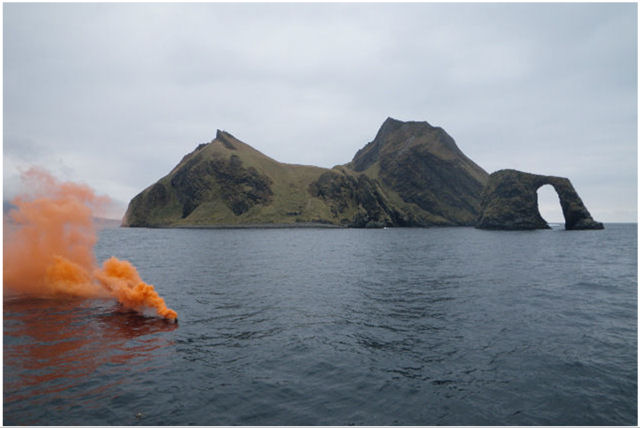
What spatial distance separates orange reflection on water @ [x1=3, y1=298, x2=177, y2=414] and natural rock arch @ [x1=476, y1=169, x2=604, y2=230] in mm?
193310

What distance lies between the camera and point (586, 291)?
3061cm

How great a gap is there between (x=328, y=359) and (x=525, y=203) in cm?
19583

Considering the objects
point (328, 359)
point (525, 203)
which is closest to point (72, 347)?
point (328, 359)

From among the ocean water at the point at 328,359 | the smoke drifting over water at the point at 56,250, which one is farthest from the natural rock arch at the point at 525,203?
the smoke drifting over water at the point at 56,250

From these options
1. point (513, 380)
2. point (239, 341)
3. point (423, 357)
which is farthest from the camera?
point (239, 341)

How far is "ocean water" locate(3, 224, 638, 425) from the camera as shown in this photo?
11828mm

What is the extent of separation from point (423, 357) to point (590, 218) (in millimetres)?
197299

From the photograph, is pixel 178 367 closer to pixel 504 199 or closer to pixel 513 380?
pixel 513 380

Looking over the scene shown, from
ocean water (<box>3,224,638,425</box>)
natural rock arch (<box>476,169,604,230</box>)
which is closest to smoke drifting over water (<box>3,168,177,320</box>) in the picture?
ocean water (<box>3,224,638,425</box>)

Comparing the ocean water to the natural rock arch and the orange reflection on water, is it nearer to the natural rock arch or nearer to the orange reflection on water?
the orange reflection on water

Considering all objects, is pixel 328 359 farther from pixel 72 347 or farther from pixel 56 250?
pixel 56 250

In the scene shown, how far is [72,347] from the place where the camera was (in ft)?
54.6

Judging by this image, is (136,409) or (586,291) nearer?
Answer: (136,409)

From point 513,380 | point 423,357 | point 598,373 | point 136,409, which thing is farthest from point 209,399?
point 598,373
